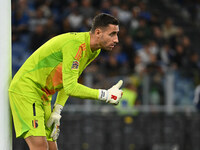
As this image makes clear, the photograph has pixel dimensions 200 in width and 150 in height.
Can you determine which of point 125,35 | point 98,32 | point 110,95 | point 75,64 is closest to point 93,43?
point 98,32

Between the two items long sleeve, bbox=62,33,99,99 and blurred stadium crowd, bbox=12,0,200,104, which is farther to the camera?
blurred stadium crowd, bbox=12,0,200,104

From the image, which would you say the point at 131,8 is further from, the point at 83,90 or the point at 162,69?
the point at 83,90

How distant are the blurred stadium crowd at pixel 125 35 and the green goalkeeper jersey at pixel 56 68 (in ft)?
19.3

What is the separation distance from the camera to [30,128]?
5.42 meters

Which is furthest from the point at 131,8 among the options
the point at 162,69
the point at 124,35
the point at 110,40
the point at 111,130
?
the point at 110,40

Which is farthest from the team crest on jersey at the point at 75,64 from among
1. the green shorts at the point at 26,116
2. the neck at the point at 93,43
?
the green shorts at the point at 26,116

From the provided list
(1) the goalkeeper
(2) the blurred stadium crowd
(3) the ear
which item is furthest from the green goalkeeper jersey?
(2) the blurred stadium crowd

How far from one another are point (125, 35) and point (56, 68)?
8.61m

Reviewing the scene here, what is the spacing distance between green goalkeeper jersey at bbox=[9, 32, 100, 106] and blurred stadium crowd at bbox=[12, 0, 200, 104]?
5.89 meters

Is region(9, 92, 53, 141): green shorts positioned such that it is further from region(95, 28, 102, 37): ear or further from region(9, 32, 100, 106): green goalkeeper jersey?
region(95, 28, 102, 37): ear

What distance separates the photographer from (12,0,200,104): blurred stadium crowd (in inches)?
487

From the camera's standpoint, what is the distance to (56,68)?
18.2 feet

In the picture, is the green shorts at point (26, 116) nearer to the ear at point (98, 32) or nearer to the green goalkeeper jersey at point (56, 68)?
the green goalkeeper jersey at point (56, 68)

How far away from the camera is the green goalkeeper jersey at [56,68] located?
5.30 meters
